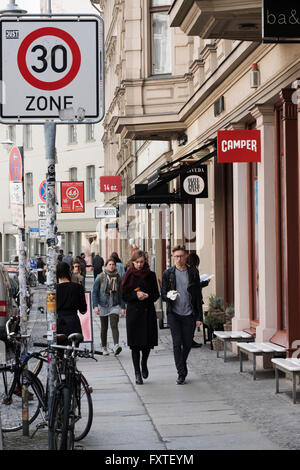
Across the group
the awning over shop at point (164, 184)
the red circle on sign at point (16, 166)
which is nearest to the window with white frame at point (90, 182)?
the awning over shop at point (164, 184)

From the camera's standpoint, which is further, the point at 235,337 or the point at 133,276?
the point at 235,337

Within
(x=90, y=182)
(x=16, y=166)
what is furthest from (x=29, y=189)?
(x=16, y=166)

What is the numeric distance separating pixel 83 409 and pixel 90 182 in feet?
200

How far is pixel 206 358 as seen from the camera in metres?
17.5

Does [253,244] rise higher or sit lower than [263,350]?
higher

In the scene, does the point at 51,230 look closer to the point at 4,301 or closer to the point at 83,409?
the point at 83,409

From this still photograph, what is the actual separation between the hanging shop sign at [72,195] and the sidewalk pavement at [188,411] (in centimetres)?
2436

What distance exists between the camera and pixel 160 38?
26781 millimetres

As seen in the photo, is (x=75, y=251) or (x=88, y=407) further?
(x=75, y=251)

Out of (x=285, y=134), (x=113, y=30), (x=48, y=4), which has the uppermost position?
(x=113, y=30)

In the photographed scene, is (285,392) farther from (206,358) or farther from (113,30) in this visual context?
(113,30)

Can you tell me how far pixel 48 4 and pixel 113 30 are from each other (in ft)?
113

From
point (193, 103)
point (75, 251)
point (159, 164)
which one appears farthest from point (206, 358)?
A: point (75, 251)

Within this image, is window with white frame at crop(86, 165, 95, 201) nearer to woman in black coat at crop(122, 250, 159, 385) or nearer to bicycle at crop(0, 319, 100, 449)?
woman in black coat at crop(122, 250, 159, 385)
